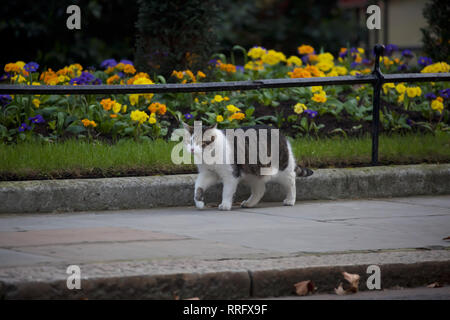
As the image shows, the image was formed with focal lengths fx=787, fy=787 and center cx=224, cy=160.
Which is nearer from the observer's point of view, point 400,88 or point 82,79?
point 82,79

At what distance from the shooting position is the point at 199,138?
6574mm

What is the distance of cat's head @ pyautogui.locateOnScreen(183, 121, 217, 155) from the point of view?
21.4 ft

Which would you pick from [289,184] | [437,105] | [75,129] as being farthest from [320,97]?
[75,129]

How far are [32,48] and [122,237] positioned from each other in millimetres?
12953

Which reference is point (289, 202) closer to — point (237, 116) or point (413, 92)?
point (237, 116)

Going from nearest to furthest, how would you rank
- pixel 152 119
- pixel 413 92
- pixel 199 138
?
1. pixel 199 138
2. pixel 152 119
3. pixel 413 92

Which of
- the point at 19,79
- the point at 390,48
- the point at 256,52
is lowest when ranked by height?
the point at 19,79

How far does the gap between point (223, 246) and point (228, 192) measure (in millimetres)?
1702

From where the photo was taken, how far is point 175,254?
15.3ft

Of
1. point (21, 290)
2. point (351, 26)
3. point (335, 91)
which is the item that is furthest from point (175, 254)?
point (351, 26)

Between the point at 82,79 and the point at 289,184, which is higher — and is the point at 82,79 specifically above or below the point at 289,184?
above

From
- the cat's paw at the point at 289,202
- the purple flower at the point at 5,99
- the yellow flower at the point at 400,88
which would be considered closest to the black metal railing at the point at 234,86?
the cat's paw at the point at 289,202

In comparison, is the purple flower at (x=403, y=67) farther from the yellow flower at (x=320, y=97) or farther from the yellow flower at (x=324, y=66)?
the yellow flower at (x=320, y=97)
